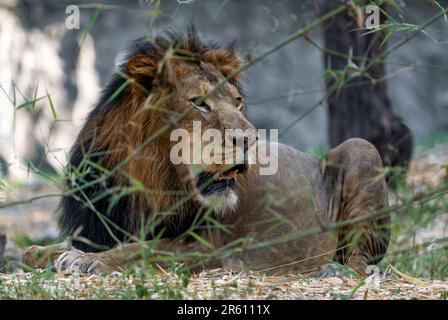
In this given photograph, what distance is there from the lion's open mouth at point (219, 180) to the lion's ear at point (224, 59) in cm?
62

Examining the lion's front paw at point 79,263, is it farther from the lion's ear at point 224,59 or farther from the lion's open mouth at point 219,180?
the lion's ear at point 224,59

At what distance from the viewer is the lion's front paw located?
3.91 metres

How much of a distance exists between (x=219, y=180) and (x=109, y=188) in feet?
1.77

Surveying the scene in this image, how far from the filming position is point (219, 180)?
4129 mm

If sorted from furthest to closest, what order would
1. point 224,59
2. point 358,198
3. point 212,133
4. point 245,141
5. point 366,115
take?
point 366,115 < point 358,198 < point 224,59 < point 212,133 < point 245,141

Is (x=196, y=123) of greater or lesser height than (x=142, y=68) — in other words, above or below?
below

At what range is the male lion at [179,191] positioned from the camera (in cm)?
407

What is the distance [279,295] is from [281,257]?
1.46 meters

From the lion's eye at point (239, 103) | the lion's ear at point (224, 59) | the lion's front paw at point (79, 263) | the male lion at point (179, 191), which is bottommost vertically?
the lion's front paw at point (79, 263)

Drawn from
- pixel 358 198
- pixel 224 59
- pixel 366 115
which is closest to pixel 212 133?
pixel 224 59

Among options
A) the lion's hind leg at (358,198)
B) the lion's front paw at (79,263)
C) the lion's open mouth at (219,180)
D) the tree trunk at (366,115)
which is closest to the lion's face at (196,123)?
the lion's open mouth at (219,180)

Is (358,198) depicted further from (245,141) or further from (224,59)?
(245,141)

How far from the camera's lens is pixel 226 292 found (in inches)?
126

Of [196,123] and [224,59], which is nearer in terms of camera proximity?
[196,123]
